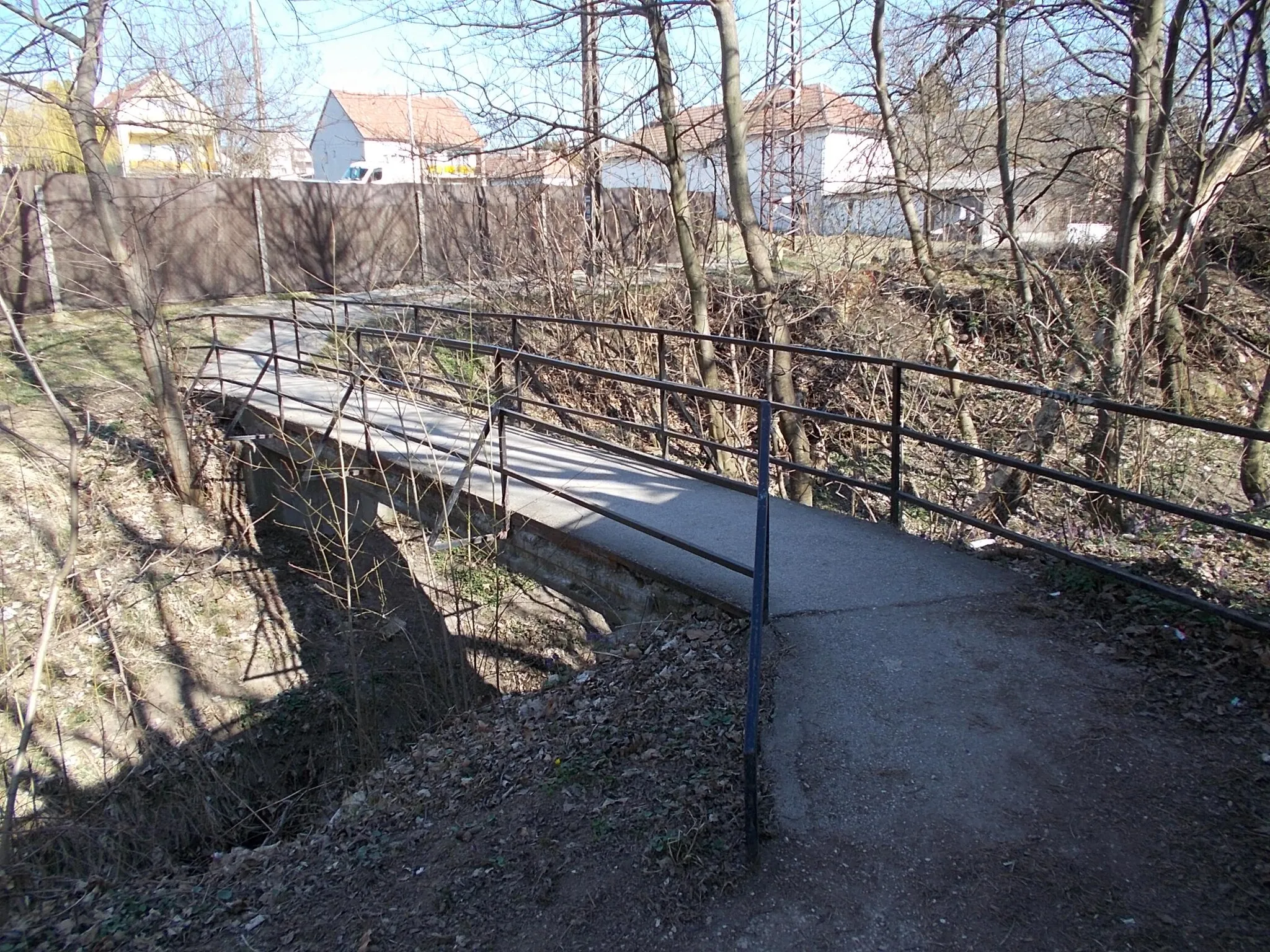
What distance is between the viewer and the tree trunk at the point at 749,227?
10.2 m

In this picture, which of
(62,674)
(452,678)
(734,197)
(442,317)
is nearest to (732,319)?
(734,197)

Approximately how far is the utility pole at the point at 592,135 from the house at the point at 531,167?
0.89 ft

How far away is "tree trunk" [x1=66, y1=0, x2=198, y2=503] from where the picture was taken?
865 centimetres

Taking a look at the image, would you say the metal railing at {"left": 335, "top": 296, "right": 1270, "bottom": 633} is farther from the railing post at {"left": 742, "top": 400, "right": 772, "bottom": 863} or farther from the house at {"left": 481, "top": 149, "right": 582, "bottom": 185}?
the house at {"left": 481, "top": 149, "right": 582, "bottom": 185}

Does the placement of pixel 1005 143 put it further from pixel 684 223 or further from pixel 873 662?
pixel 873 662

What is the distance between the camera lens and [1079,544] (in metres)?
5.30

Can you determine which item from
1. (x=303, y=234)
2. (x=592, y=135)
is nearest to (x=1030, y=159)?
(x=592, y=135)

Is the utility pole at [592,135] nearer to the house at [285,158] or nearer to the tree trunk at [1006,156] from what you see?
the tree trunk at [1006,156]

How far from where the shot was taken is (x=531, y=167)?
43.8 ft

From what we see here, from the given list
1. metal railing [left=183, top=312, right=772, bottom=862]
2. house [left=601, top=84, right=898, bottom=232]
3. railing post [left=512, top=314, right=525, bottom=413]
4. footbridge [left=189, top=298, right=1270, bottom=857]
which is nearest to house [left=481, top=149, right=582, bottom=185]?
house [left=601, top=84, right=898, bottom=232]

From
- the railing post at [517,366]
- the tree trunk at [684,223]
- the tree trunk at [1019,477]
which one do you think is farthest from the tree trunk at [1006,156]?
the railing post at [517,366]

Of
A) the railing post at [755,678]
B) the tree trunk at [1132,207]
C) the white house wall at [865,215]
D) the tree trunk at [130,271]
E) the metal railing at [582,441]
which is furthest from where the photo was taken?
the white house wall at [865,215]

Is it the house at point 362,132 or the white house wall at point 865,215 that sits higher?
the house at point 362,132

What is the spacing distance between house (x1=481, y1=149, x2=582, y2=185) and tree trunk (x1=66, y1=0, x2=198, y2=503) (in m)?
4.71
